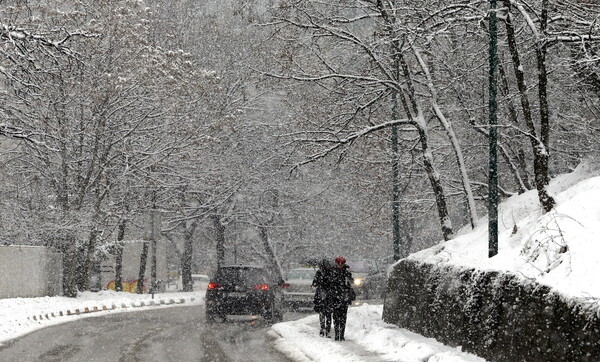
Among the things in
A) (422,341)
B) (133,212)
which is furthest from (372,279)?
(422,341)

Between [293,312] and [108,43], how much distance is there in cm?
1315

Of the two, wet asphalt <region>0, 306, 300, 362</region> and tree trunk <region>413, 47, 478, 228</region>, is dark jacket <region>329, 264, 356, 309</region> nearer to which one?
wet asphalt <region>0, 306, 300, 362</region>

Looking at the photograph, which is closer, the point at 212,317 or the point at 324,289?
the point at 324,289

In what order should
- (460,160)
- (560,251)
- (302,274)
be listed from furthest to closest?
1. (302,274)
2. (460,160)
3. (560,251)

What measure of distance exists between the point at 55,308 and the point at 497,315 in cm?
1987

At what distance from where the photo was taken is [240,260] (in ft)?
196

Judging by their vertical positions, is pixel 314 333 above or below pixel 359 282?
below

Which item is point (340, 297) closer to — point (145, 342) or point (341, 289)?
point (341, 289)

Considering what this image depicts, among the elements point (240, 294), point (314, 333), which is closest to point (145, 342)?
point (314, 333)

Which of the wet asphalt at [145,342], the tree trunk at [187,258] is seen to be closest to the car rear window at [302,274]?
the wet asphalt at [145,342]

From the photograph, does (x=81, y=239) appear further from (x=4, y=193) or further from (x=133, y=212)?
(x=4, y=193)

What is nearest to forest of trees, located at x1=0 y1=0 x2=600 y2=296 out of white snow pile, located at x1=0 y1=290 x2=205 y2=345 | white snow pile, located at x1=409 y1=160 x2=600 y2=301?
white snow pile, located at x1=409 y1=160 x2=600 y2=301

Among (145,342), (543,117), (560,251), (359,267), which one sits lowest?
(145,342)

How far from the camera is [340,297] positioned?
56.1 feet
